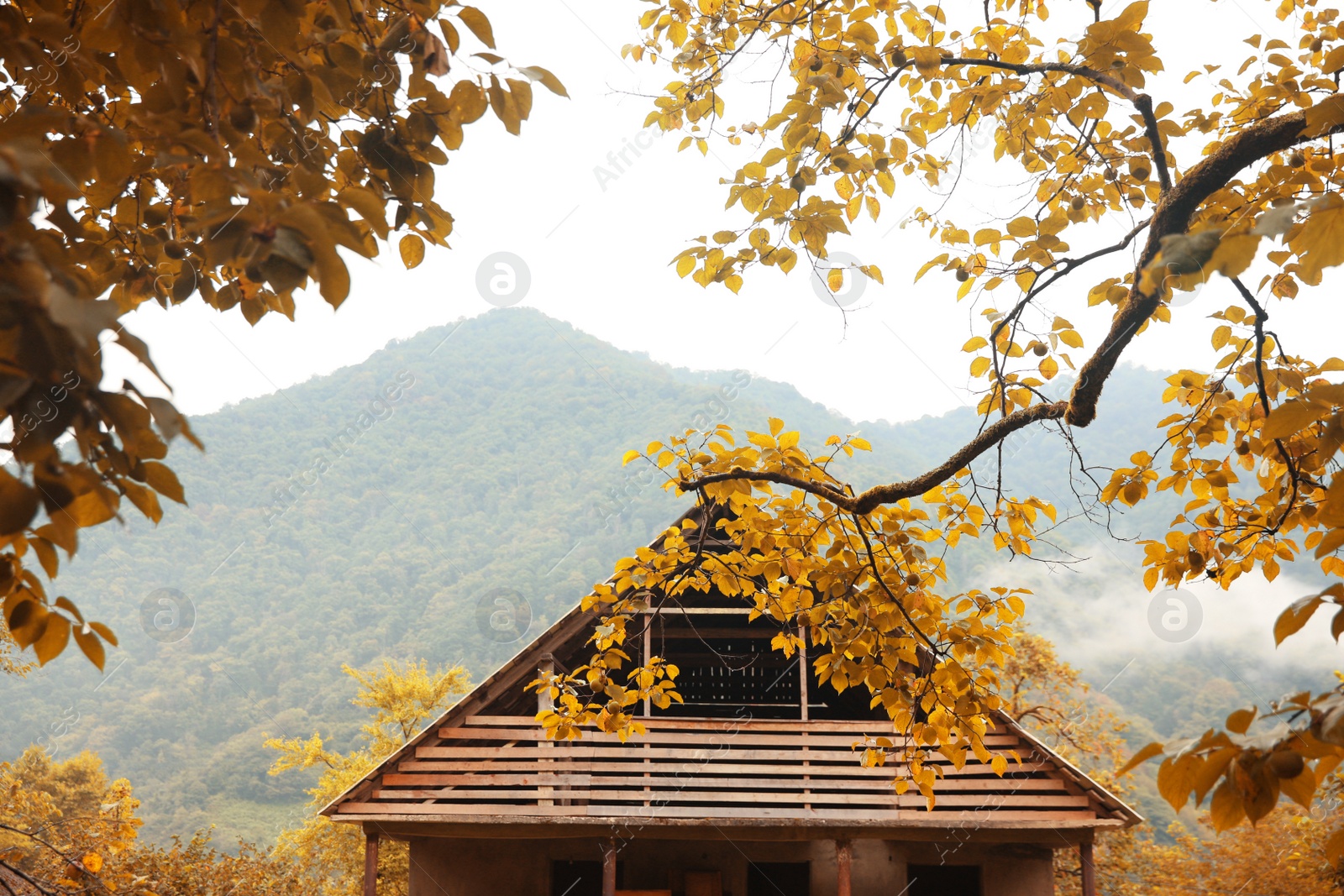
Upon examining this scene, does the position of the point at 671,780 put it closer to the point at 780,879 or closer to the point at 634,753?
the point at 634,753

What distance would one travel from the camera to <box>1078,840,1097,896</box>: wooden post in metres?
9.13

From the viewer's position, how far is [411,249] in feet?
5.87

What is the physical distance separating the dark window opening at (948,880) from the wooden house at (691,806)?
0.75 metres

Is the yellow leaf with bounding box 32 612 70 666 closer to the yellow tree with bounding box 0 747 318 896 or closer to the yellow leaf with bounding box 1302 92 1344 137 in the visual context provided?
the yellow tree with bounding box 0 747 318 896

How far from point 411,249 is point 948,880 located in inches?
458

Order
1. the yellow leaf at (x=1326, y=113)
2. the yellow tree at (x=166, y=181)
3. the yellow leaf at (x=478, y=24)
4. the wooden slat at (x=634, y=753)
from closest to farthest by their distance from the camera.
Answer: the yellow tree at (x=166, y=181), the yellow leaf at (x=478, y=24), the yellow leaf at (x=1326, y=113), the wooden slat at (x=634, y=753)

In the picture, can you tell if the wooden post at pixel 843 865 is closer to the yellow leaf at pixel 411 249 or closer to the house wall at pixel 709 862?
the house wall at pixel 709 862

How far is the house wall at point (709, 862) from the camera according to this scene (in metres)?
9.62

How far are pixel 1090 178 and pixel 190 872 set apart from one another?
1750 cm

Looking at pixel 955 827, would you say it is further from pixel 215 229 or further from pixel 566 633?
pixel 215 229

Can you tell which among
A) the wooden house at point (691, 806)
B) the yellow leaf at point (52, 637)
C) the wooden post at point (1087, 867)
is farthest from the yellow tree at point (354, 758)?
the yellow leaf at point (52, 637)

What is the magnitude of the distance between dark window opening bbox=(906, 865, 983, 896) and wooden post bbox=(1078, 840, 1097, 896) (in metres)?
1.51

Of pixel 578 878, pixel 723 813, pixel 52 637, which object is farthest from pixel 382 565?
pixel 52 637

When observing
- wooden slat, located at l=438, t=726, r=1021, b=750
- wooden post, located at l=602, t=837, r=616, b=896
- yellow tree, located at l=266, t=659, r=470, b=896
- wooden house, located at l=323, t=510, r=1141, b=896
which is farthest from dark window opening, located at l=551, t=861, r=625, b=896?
yellow tree, located at l=266, t=659, r=470, b=896
